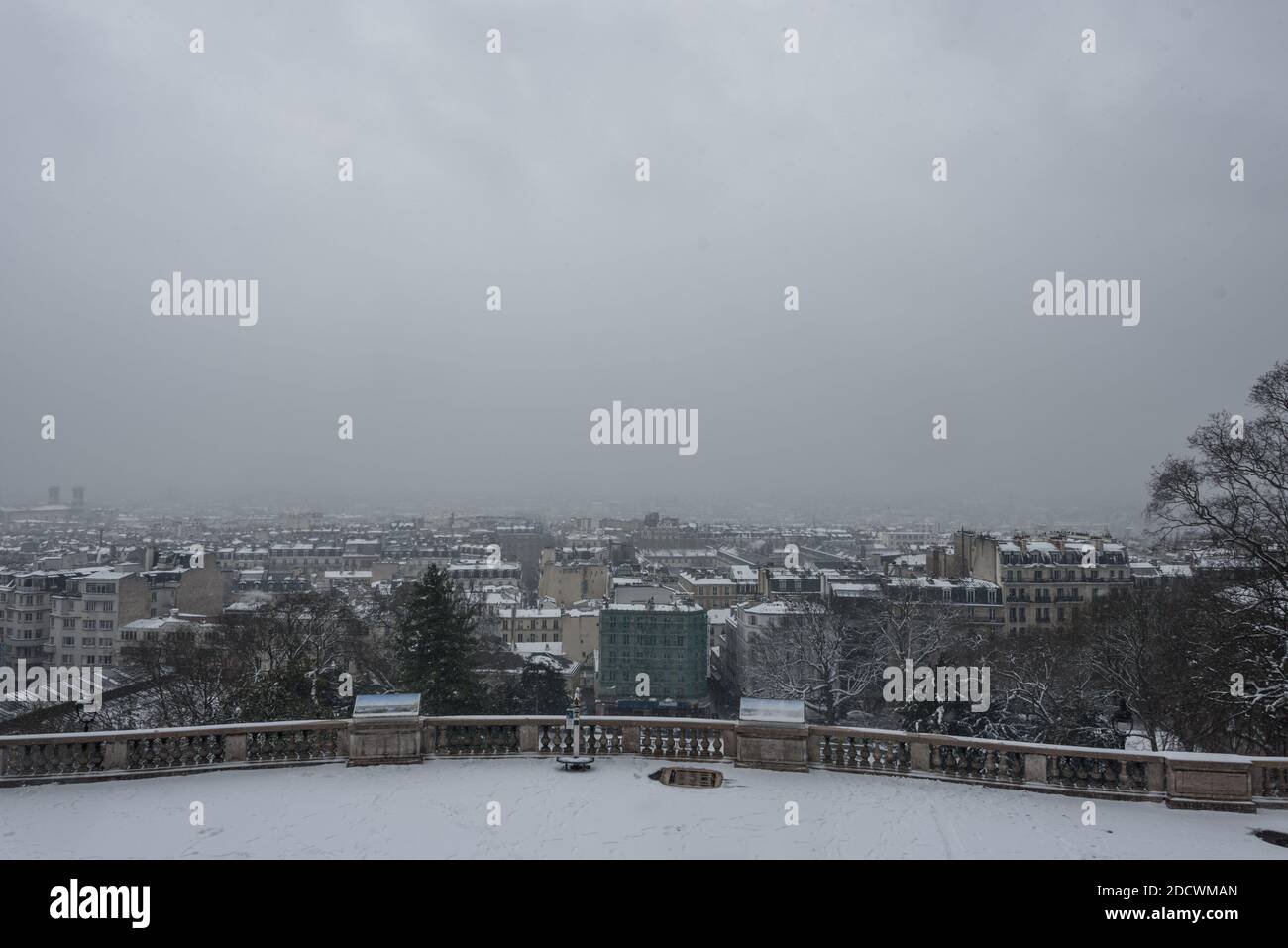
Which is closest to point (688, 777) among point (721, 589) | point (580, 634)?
point (580, 634)

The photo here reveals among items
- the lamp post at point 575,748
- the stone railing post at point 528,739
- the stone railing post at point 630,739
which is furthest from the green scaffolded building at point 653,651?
the lamp post at point 575,748

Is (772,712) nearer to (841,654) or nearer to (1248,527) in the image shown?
(1248,527)

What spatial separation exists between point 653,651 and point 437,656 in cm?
2422

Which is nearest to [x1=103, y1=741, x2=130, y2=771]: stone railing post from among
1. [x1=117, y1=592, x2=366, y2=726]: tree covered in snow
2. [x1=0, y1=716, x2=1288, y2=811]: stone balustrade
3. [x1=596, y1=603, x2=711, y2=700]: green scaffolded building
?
[x1=0, y1=716, x2=1288, y2=811]: stone balustrade

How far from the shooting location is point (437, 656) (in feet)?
110

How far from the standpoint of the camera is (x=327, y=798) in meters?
11.0

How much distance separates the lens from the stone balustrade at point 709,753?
11.4 m

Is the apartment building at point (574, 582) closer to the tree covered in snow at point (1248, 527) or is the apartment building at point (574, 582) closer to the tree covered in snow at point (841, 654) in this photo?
the tree covered in snow at point (841, 654)

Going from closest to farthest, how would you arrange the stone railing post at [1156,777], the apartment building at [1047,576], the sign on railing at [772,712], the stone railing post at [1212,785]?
the stone railing post at [1212,785] < the stone railing post at [1156,777] < the sign on railing at [772,712] < the apartment building at [1047,576]

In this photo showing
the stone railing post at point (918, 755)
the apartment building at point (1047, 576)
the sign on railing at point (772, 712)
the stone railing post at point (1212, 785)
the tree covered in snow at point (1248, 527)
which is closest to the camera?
the stone railing post at point (1212, 785)

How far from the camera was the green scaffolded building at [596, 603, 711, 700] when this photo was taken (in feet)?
181

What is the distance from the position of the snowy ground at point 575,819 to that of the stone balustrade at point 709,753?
0.97 ft
